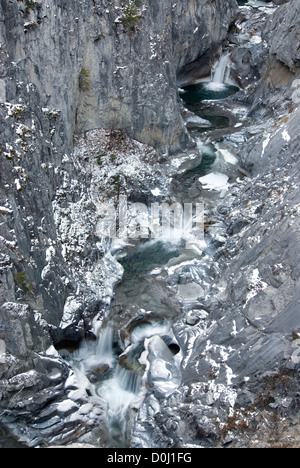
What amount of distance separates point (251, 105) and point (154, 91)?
31.5ft

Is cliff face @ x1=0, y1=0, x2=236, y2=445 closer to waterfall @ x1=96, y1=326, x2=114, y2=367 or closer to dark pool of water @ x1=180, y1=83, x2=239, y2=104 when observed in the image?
waterfall @ x1=96, y1=326, x2=114, y2=367

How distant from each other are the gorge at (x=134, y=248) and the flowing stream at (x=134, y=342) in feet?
0.17

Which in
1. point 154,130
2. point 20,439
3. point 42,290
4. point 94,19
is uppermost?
point 94,19

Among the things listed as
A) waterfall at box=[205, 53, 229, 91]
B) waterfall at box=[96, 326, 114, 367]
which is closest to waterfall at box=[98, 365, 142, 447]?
waterfall at box=[96, 326, 114, 367]

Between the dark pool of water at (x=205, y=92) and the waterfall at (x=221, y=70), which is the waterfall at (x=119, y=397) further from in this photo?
the waterfall at (x=221, y=70)

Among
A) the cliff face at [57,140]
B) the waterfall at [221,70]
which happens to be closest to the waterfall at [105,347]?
the cliff face at [57,140]

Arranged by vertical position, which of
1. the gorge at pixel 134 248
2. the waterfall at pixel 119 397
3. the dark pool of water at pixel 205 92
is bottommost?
the waterfall at pixel 119 397

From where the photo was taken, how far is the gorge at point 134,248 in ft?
42.0

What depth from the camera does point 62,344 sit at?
15656 mm

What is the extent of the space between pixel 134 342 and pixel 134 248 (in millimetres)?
5175

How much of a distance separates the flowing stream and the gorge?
52mm

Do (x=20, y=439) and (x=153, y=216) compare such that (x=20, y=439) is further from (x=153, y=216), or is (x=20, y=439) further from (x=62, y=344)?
(x=153, y=216)

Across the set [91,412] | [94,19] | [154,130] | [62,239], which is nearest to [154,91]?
[154,130]

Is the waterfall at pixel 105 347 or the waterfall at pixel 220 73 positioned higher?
the waterfall at pixel 220 73
